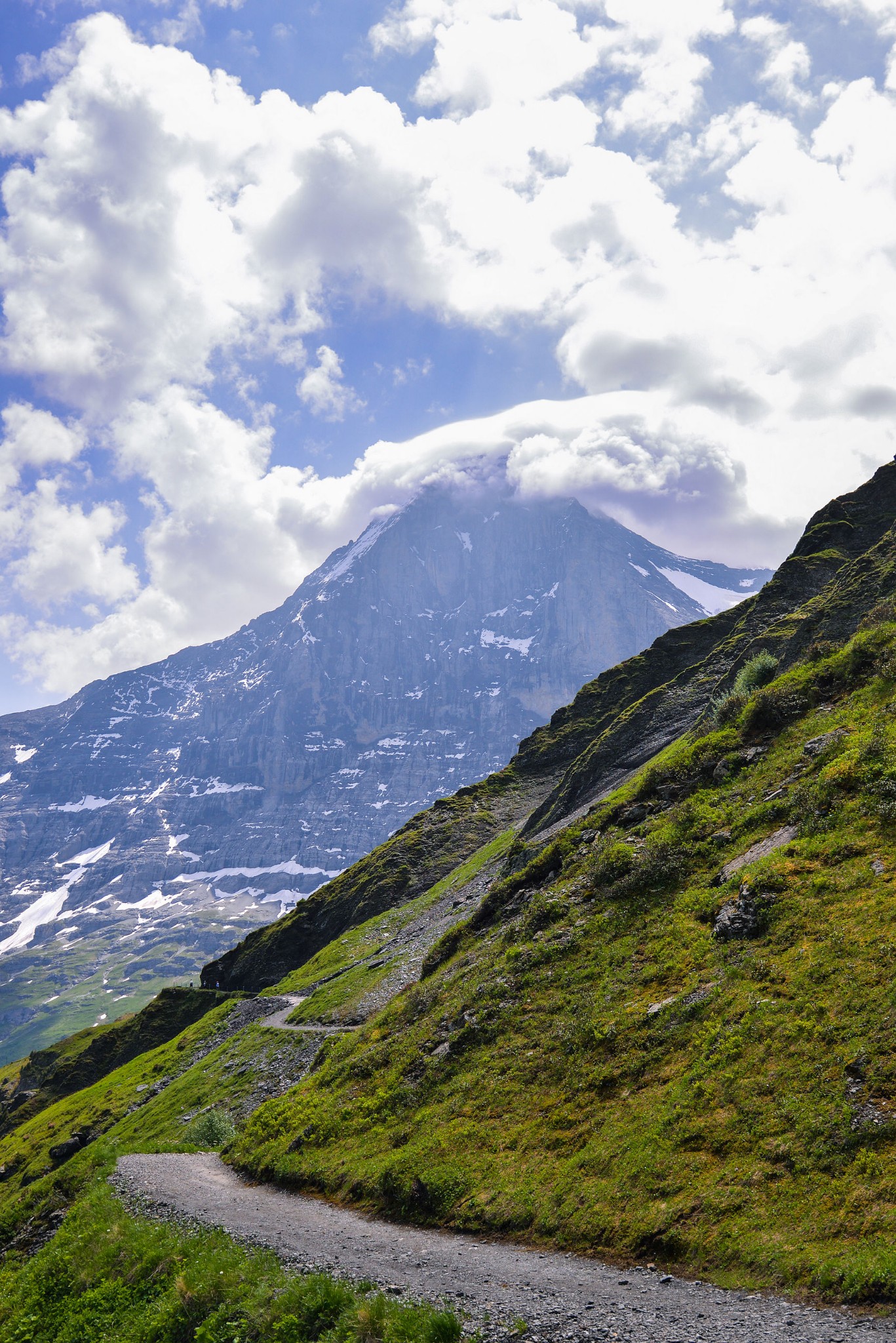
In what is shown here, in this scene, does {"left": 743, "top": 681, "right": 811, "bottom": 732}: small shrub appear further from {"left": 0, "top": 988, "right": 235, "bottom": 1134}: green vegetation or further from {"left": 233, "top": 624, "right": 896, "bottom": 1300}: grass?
{"left": 0, "top": 988, "right": 235, "bottom": 1134}: green vegetation

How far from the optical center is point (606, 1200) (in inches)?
667

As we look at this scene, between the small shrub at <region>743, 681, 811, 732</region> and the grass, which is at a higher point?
the small shrub at <region>743, 681, 811, 732</region>

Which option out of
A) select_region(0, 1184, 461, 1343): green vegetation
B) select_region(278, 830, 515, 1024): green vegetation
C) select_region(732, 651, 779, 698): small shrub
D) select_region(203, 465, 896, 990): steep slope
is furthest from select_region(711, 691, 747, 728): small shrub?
select_region(278, 830, 515, 1024): green vegetation

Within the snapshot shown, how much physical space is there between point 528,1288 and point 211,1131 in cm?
3546

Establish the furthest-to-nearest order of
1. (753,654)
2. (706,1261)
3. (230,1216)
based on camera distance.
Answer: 1. (753,654)
2. (230,1216)
3. (706,1261)

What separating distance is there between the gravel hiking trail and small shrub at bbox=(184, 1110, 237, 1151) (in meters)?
18.6

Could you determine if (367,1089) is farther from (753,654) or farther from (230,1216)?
(753,654)

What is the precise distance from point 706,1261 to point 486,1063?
496 inches

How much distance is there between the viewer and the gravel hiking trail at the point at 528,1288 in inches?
472

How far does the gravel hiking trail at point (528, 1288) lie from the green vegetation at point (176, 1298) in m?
1.11

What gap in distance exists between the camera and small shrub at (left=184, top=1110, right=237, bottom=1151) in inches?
1662

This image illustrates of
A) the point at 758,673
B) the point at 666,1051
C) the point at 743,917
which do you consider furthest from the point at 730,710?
the point at 666,1051

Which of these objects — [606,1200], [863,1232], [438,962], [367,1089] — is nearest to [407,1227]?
[606,1200]

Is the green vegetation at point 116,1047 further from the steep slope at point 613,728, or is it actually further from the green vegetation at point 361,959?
the green vegetation at point 361,959
